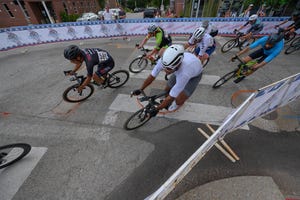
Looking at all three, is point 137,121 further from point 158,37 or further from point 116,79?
point 158,37

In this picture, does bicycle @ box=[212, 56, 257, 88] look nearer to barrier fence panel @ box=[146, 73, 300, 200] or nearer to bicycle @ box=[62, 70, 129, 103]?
barrier fence panel @ box=[146, 73, 300, 200]

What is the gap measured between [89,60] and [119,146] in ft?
8.52

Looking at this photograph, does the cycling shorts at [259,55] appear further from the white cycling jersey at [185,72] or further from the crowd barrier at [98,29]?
the crowd barrier at [98,29]

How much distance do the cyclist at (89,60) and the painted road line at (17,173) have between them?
6.70 feet

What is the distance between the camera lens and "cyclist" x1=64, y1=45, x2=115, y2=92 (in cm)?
342

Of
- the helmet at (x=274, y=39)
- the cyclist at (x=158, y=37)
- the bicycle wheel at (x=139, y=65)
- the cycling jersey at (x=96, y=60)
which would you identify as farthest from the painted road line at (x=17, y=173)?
the helmet at (x=274, y=39)

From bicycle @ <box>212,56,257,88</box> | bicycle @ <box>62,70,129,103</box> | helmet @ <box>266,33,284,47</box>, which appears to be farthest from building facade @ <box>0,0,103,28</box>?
helmet @ <box>266,33,284,47</box>

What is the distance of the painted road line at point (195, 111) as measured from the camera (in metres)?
3.90

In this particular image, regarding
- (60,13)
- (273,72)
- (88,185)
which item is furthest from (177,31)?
(60,13)

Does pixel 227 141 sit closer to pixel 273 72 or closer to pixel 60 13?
pixel 273 72

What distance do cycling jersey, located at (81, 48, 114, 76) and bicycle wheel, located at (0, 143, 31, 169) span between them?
2.41 meters

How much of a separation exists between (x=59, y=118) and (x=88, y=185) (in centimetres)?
253

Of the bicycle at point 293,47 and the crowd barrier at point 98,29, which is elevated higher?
the crowd barrier at point 98,29

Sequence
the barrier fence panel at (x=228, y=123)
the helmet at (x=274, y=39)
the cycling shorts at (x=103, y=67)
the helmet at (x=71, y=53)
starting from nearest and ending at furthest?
the barrier fence panel at (x=228, y=123)
the helmet at (x=71, y=53)
the helmet at (x=274, y=39)
the cycling shorts at (x=103, y=67)
